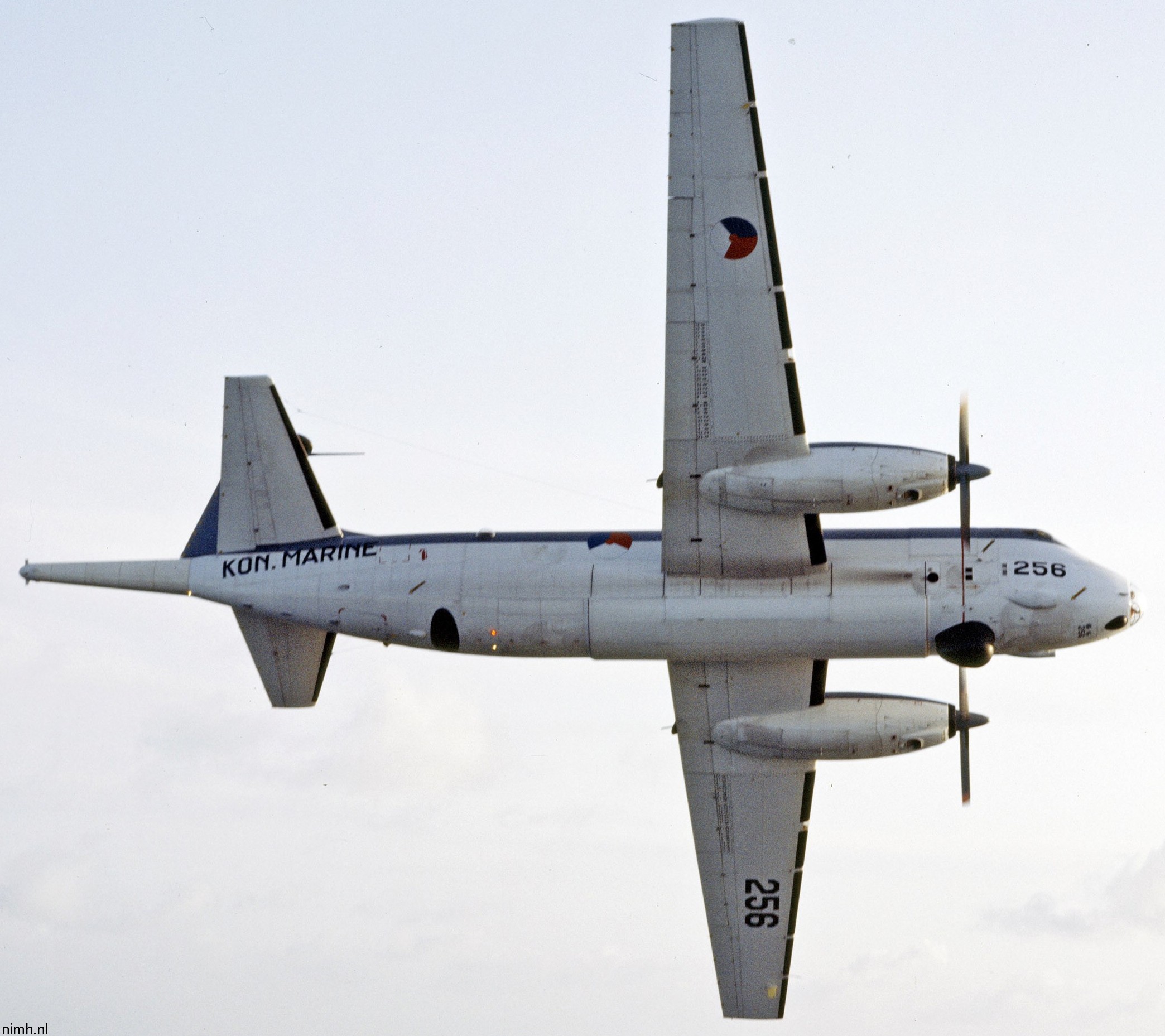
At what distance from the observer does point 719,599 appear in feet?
117

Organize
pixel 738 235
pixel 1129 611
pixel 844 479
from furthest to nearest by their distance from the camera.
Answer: pixel 1129 611
pixel 738 235
pixel 844 479

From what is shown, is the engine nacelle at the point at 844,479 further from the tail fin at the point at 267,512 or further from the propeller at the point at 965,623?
the tail fin at the point at 267,512

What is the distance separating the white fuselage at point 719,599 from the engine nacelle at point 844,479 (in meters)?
2.25

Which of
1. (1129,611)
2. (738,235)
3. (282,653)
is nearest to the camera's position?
(738,235)

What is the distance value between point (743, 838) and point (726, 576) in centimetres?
696

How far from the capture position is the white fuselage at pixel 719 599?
35.3m

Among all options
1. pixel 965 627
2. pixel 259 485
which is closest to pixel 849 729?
pixel 965 627

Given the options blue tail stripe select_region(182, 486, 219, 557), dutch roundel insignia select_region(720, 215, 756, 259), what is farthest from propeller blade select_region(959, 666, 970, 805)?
blue tail stripe select_region(182, 486, 219, 557)

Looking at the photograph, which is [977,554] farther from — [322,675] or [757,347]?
[322,675]

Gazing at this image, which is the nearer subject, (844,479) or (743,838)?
(844,479)

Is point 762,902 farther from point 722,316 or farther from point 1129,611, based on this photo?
point 722,316

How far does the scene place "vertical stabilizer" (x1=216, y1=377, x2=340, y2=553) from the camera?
38.7 meters

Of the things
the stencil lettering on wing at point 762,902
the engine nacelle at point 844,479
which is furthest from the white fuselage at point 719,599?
the stencil lettering on wing at point 762,902

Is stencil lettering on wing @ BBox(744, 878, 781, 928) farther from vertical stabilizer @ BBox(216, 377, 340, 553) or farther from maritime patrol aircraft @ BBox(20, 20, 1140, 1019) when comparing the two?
vertical stabilizer @ BBox(216, 377, 340, 553)
